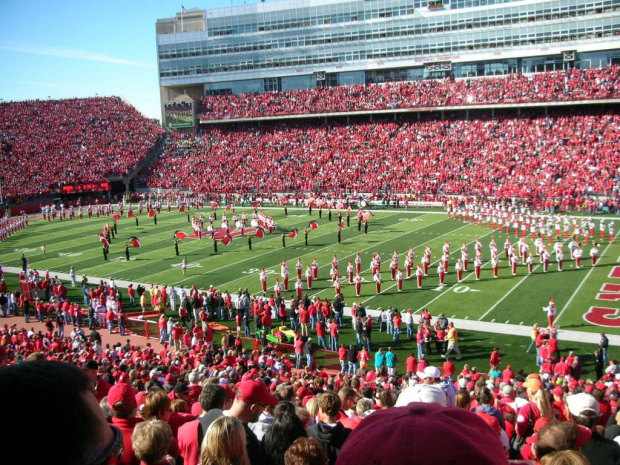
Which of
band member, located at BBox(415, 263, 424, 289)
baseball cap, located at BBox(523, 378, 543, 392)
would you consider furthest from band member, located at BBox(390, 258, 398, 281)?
baseball cap, located at BBox(523, 378, 543, 392)

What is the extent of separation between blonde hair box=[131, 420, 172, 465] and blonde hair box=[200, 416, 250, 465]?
25cm

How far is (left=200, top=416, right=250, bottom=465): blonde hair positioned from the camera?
313 centimetres

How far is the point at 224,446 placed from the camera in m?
3.13

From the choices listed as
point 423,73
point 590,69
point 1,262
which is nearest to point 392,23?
point 423,73

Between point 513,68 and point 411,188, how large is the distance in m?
17.8

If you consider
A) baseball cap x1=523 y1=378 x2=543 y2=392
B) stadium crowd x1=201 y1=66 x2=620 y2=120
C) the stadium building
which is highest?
the stadium building

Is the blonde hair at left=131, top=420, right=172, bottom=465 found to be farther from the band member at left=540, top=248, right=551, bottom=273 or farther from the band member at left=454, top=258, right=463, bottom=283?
the band member at left=540, top=248, right=551, bottom=273

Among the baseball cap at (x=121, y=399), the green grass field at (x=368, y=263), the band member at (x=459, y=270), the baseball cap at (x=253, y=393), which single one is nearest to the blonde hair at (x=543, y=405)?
the baseball cap at (x=253, y=393)

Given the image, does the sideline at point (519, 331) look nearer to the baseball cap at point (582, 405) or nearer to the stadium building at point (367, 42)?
the baseball cap at point (582, 405)

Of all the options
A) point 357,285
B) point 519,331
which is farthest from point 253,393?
point 357,285

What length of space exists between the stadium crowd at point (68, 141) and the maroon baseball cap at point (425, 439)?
57.5 metres

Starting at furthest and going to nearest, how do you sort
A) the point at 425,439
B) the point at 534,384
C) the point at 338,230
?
the point at 338,230 < the point at 534,384 < the point at 425,439

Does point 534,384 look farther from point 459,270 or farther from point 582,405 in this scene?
point 459,270

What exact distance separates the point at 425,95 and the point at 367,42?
9452mm
